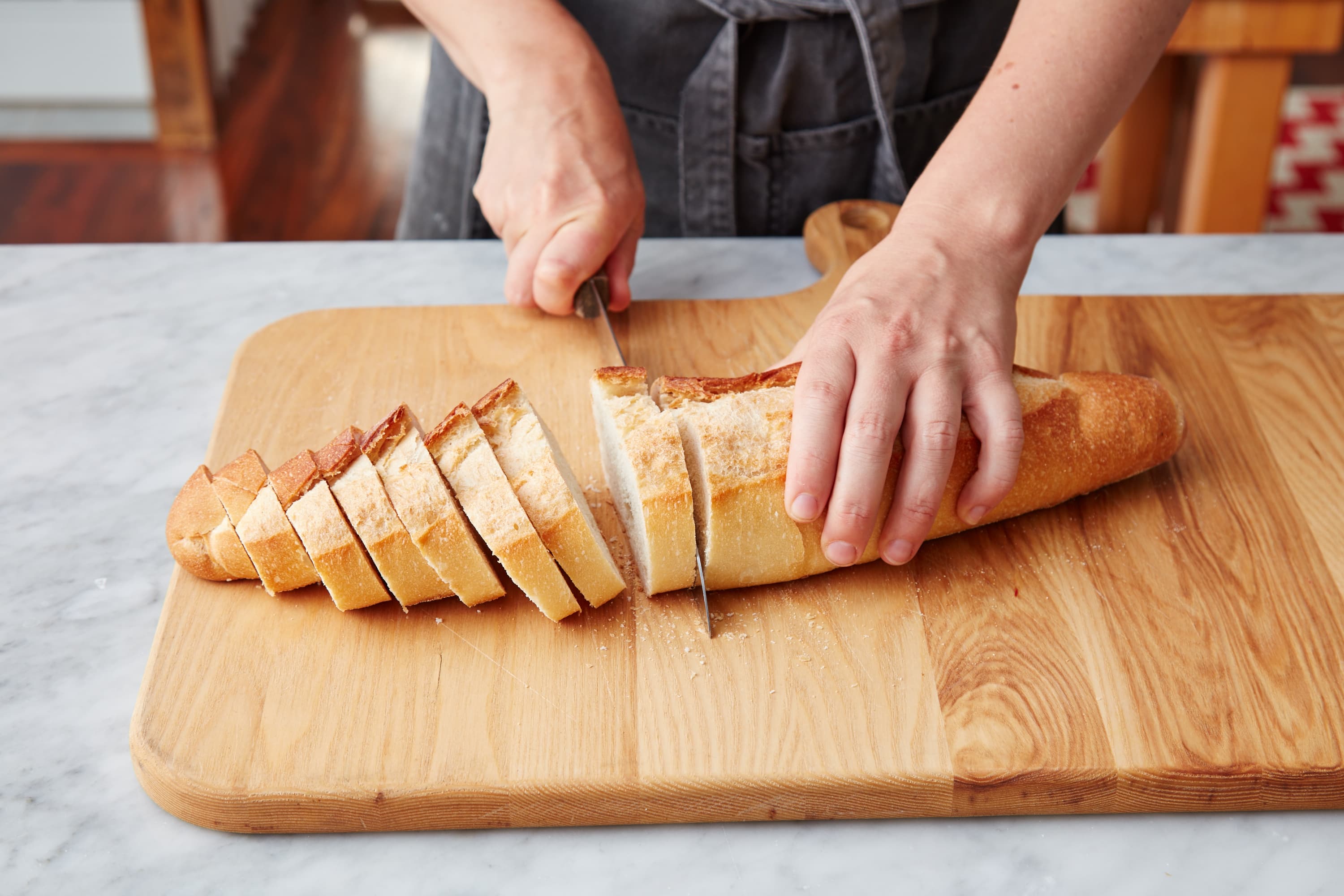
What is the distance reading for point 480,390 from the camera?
182cm

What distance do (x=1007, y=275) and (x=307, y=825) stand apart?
110 cm

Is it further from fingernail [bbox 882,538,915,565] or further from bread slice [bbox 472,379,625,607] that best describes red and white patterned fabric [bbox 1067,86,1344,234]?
bread slice [bbox 472,379,625,607]

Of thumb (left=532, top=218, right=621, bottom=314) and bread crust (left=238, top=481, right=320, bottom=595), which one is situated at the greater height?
thumb (left=532, top=218, right=621, bottom=314)

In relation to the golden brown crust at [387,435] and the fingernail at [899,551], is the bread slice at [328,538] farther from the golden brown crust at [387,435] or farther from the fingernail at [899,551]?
the fingernail at [899,551]

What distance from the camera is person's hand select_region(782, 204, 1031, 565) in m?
1.41

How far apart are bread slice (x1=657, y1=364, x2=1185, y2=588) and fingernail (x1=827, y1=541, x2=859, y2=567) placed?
41mm

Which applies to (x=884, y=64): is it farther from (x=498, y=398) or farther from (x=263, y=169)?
(x=263, y=169)

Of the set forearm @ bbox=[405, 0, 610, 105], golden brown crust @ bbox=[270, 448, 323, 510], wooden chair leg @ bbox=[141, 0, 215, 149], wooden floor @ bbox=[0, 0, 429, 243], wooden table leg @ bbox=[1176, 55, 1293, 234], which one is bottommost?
wooden floor @ bbox=[0, 0, 429, 243]

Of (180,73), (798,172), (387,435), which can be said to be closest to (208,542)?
(387,435)

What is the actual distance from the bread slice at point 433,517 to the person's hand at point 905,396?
38 cm

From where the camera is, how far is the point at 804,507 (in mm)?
1405

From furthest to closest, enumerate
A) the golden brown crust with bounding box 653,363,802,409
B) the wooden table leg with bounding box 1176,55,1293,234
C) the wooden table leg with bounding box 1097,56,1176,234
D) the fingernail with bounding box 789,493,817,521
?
1. the wooden table leg with bounding box 1097,56,1176,234
2. the wooden table leg with bounding box 1176,55,1293,234
3. the golden brown crust with bounding box 653,363,802,409
4. the fingernail with bounding box 789,493,817,521

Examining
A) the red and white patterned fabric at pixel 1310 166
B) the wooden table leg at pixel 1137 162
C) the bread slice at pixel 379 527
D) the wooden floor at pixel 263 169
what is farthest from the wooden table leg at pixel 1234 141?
the wooden floor at pixel 263 169

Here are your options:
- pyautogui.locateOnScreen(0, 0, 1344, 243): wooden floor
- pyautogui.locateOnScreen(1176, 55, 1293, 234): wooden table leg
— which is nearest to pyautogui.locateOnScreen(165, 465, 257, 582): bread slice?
pyautogui.locateOnScreen(1176, 55, 1293, 234): wooden table leg
